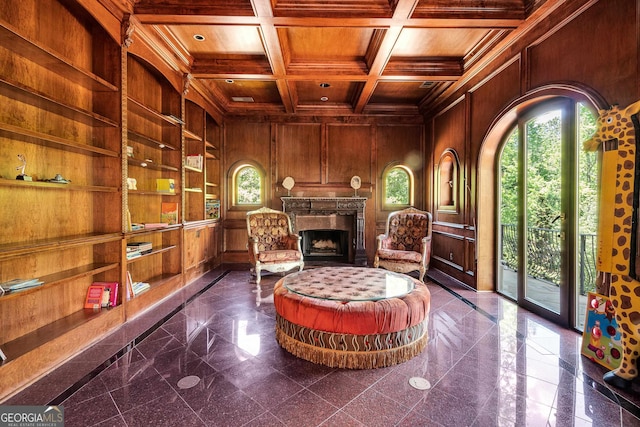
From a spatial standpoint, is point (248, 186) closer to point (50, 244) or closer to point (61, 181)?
point (61, 181)

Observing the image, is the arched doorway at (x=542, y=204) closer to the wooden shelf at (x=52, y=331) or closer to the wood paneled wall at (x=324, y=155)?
the wood paneled wall at (x=324, y=155)

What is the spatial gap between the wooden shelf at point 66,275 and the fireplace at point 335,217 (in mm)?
3428

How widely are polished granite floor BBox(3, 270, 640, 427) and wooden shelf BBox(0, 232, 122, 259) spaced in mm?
889

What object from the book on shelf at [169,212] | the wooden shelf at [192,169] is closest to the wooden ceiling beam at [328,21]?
the wooden shelf at [192,169]

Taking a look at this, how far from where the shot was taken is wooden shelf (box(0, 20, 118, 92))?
1929 millimetres

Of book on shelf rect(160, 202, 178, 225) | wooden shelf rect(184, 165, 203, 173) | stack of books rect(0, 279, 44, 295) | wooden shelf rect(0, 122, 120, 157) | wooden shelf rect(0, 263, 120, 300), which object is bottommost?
wooden shelf rect(0, 263, 120, 300)

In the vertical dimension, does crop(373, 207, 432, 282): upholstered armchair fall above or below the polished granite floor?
above

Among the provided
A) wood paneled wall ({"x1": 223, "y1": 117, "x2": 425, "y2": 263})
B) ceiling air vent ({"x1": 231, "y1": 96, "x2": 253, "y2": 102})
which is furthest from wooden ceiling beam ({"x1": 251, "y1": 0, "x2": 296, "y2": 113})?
wood paneled wall ({"x1": 223, "y1": 117, "x2": 425, "y2": 263})

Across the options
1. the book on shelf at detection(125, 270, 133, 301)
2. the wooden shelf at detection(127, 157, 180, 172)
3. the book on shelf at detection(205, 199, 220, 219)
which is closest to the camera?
the book on shelf at detection(125, 270, 133, 301)

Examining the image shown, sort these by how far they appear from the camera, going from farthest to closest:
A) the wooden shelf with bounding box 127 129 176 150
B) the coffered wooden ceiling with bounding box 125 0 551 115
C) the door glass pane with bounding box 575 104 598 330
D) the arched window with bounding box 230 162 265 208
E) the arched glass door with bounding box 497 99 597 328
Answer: the arched window with bounding box 230 162 265 208 → the wooden shelf with bounding box 127 129 176 150 → the coffered wooden ceiling with bounding box 125 0 551 115 → the arched glass door with bounding box 497 99 597 328 → the door glass pane with bounding box 575 104 598 330

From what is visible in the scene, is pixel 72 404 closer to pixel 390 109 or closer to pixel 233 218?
pixel 233 218

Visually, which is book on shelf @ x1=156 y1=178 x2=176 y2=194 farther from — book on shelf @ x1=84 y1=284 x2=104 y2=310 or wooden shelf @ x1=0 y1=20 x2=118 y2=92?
book on shelf @ x1=84 y1=284 x2=104 y2=310

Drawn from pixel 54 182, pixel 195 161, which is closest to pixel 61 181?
pixel 54 182

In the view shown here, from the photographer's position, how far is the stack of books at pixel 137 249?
304 centimetres
